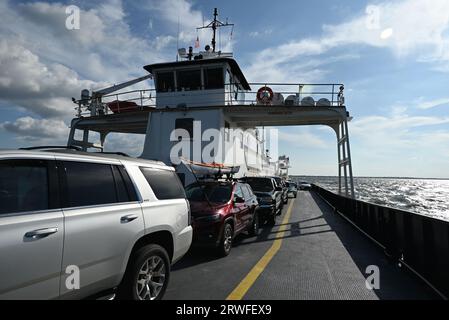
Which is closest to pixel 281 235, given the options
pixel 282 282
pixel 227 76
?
pixel 282 282

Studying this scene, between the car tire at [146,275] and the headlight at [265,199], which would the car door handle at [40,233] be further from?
the headlight at [265,199]

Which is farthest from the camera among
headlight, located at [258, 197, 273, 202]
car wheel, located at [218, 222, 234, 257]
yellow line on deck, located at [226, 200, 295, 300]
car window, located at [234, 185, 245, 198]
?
headlight, located at [258, 197, 273, 202]

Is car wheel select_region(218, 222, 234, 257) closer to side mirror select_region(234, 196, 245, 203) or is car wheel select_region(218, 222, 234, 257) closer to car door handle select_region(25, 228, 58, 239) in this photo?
side mirror select_region(234, 196, 245, 203)

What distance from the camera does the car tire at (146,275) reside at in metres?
3.58

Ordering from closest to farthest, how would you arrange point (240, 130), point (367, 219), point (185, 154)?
point (367, 219) → point (185, 154) → point (240, 130)

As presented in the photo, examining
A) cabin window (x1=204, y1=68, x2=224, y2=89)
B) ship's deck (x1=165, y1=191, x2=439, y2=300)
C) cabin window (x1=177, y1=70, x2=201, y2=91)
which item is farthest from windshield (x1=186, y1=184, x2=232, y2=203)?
cabin window (x1=177, y1=70, x2=201, y2=91)

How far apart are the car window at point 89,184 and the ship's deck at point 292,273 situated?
1813 millimetres

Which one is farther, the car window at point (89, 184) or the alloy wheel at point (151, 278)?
the alloy wheel at point (151, 278)

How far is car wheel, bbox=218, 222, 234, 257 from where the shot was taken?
664 centimetres

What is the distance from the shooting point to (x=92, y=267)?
306cm

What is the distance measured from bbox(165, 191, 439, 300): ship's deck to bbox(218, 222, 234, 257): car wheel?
15 cm

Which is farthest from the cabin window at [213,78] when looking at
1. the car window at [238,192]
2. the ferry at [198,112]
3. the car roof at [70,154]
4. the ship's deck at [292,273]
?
the car roof at [70,154]

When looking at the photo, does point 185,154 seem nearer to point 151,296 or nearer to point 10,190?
point 151,296
